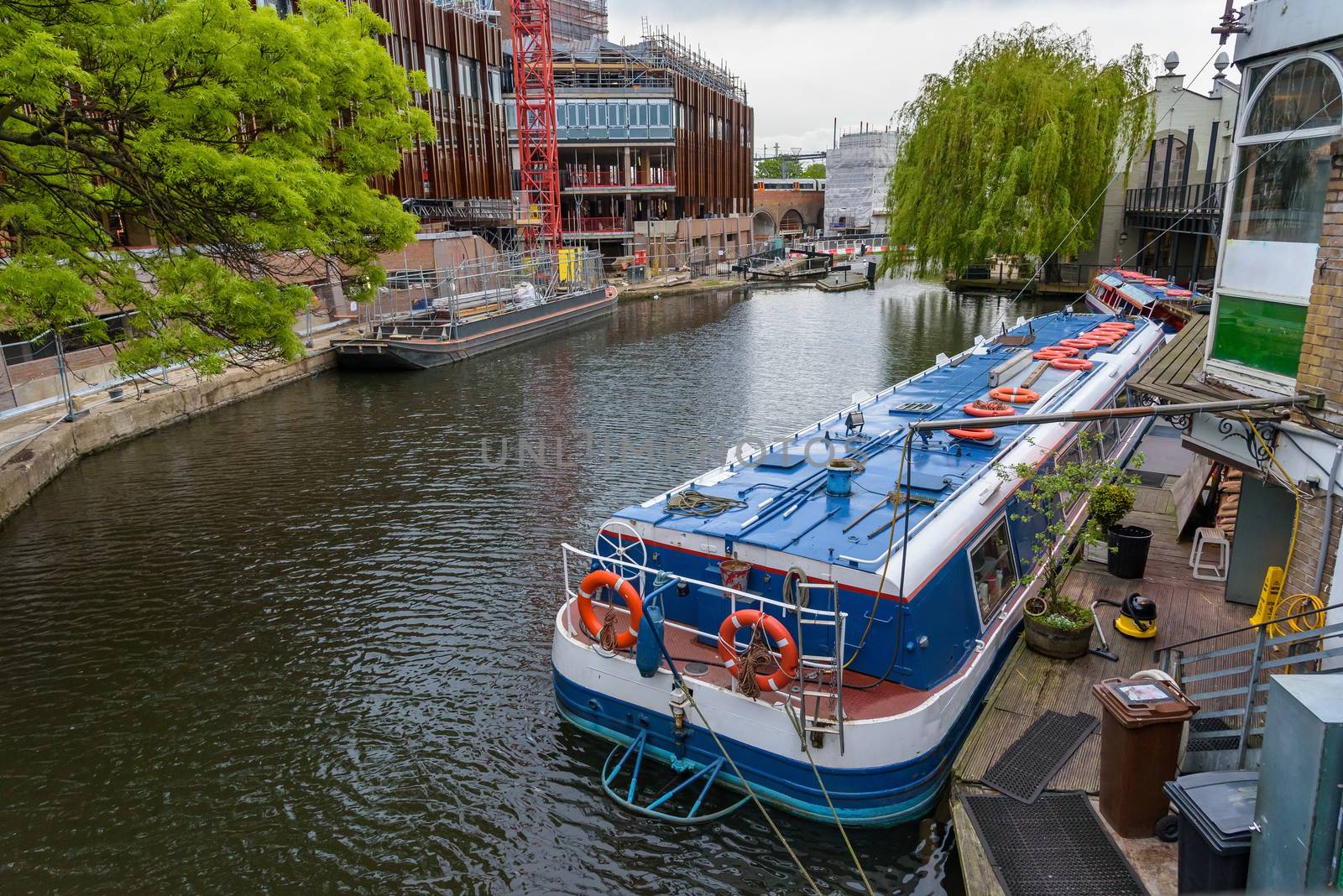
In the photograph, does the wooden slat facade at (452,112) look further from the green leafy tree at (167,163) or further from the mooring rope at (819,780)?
the mooring rope at (819,780)

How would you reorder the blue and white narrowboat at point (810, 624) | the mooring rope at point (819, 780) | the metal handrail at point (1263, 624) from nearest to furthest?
the metal handrail at point (1263, 624) < the mooring rope at point (819, 780) < the blue and white narrowboat at point (810, 624)

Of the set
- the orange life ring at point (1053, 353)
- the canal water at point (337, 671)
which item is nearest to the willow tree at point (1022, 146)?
the canal water at point (337, 671)

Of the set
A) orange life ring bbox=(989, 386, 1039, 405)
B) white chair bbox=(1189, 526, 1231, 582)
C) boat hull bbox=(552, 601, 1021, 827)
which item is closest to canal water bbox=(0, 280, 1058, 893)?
boat hull bbox=(552, 601, 1021, 827)

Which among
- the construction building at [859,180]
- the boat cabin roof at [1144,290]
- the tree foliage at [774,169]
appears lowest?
the boat cabin roof at [1144,290]

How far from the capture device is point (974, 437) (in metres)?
11.4

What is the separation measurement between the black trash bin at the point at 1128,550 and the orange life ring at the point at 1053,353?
580cm

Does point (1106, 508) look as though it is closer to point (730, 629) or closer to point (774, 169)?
point (730, 629)

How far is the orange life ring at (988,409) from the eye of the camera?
40.6 ft

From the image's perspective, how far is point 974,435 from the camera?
1141 centimetres

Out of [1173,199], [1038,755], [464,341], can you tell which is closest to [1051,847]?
[1038,755]

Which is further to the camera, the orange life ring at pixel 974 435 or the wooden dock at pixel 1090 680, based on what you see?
the orange life ring at pixel 974 435

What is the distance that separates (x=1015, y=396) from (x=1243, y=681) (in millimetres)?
5487

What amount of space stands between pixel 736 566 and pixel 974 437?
15.0 ft

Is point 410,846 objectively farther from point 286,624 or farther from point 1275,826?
point 1275,826
